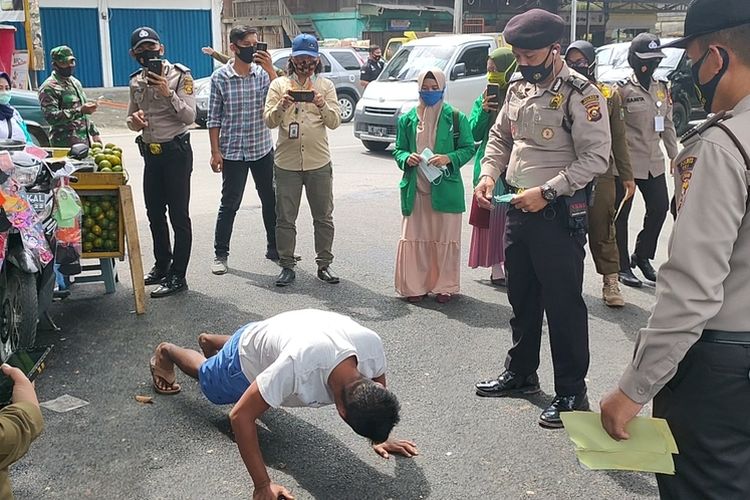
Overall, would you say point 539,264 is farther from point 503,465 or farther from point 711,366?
point 711,366

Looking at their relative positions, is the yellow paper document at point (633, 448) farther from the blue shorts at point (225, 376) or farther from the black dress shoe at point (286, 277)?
the black dress shoe at point (286, 277)

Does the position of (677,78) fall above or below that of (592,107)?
below

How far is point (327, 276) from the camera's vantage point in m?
6.60

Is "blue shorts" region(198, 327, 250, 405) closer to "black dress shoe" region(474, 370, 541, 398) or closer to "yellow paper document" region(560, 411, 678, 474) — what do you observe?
"black dress shoe" region(474, 370, 541, 398)

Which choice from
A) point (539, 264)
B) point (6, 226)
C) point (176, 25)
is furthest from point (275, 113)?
point (176, 25)

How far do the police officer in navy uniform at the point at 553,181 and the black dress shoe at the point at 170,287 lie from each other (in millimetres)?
3060

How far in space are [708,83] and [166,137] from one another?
15.3 ft

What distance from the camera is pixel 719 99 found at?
224 cm

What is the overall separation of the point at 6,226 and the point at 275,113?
8.35ft

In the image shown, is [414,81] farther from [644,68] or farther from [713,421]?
[713,421]

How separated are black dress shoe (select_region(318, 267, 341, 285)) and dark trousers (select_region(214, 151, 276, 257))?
89 cm

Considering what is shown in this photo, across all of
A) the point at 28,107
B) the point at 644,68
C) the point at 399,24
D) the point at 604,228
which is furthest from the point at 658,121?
the point at 399,24

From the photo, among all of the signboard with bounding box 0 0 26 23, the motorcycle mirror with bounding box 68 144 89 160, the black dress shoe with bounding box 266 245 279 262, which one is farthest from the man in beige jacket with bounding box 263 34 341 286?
the signboard with bounding box 0 0 26 23

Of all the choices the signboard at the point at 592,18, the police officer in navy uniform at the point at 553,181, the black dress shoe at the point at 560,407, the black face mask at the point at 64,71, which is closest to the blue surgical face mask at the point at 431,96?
the police officer in navy uniform at the point at 553,181
